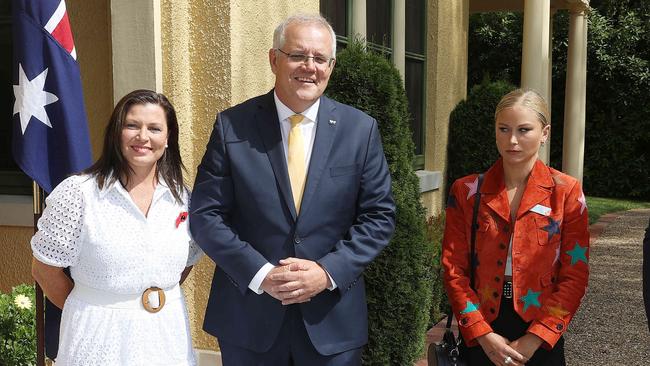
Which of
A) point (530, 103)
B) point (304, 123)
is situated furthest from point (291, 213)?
point (530, 103)

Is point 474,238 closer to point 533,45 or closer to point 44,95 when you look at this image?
point 44,95

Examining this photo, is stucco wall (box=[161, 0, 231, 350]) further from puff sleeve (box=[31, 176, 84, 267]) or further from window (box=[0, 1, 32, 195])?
puff sleeve (box=[31, 176, 84, 267])

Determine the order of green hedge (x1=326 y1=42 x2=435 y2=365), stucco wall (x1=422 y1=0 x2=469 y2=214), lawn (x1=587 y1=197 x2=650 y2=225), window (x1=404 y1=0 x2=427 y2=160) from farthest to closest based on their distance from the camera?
lawn (x1=587 y1=197 x2=650 y2=225) < stucco wall (x1=422 y1=0 x2=469 y2=214) < window (x1=404 y1=0 x2=427 y2=160) < green hedge (x1=326 y1=42 x2=435 y2=365)

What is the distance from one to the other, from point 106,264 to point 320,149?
891mm

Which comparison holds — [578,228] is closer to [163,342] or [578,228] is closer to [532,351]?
[532,351]

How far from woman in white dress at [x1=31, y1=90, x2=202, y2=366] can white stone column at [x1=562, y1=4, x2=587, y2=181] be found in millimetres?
13783

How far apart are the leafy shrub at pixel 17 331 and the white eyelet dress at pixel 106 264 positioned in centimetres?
159

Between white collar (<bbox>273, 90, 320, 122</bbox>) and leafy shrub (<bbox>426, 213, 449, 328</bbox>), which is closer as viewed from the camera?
Result: white collar (<bbox>273, 90, 320, 122</bbox>)

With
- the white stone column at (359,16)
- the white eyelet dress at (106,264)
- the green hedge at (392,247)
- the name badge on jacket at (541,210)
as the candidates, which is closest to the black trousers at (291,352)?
the white eyelet dress at (106,264)

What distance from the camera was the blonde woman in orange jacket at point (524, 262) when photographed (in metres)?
2.88

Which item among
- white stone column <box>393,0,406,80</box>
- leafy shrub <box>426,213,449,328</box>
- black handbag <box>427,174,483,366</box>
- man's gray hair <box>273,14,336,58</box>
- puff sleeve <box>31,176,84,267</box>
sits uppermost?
Result: white stone column <box>393,0,406,80</box>

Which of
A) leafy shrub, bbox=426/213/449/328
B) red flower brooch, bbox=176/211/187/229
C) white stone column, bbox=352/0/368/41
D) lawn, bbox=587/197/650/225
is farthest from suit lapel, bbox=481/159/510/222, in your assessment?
lawn, bbox=587/197/650/225

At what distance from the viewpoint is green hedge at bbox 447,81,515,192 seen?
9.34 meters

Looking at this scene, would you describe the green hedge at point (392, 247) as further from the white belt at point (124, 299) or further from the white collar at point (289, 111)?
the white belt at point (124, 299)
